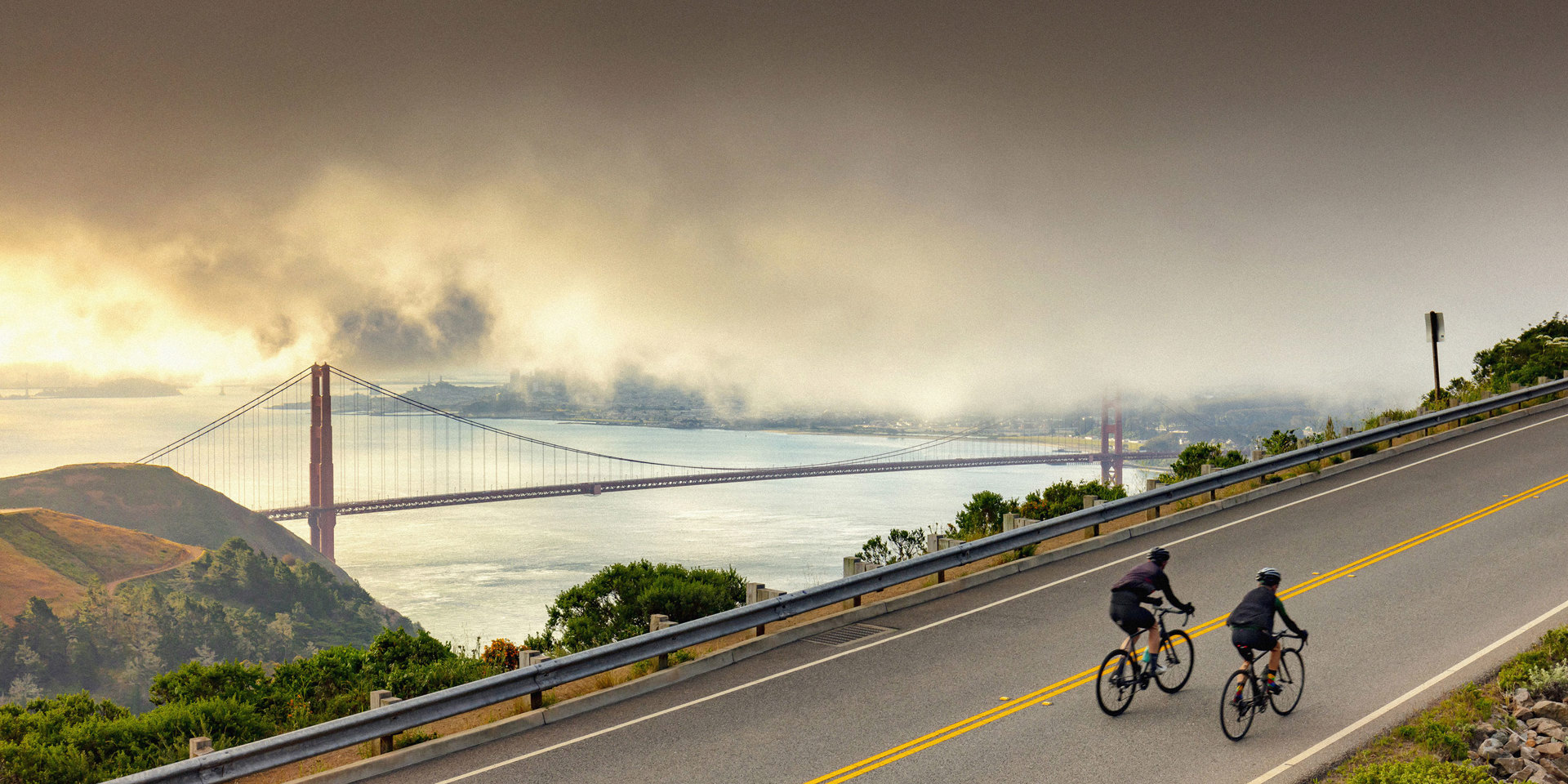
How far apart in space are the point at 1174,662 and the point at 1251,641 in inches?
46.8

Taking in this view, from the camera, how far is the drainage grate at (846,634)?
457 inches

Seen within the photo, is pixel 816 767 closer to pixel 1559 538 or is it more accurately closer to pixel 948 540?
pixel 948 540

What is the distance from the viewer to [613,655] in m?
9.98

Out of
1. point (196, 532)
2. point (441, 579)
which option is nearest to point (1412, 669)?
point (441, 579)

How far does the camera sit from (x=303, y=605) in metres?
110

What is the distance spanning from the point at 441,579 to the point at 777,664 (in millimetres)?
136258

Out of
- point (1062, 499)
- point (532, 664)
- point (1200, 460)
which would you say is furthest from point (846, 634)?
point (1200, 460)

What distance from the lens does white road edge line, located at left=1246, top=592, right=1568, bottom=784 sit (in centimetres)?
762

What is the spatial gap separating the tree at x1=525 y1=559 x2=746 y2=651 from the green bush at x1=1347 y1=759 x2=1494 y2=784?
8.75 m

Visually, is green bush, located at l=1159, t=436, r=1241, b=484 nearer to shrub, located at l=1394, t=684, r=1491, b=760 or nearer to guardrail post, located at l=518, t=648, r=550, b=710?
shrub, located at l=1394, t=684, r=1491, b=760

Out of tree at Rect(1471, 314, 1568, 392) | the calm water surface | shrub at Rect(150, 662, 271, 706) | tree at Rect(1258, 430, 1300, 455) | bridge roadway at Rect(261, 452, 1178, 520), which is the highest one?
tree at Rect(1471, 314, 1568, 392)

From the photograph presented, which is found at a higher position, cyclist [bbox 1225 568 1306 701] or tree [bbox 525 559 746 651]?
cyclist [bbox 1225 568 1306 701]

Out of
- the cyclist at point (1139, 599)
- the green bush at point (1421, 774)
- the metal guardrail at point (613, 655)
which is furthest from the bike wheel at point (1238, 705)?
the metal guardrail at point (613, 655)

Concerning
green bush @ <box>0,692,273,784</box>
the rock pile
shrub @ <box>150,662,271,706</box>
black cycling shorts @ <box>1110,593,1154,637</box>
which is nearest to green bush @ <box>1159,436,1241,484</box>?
the rock pile
